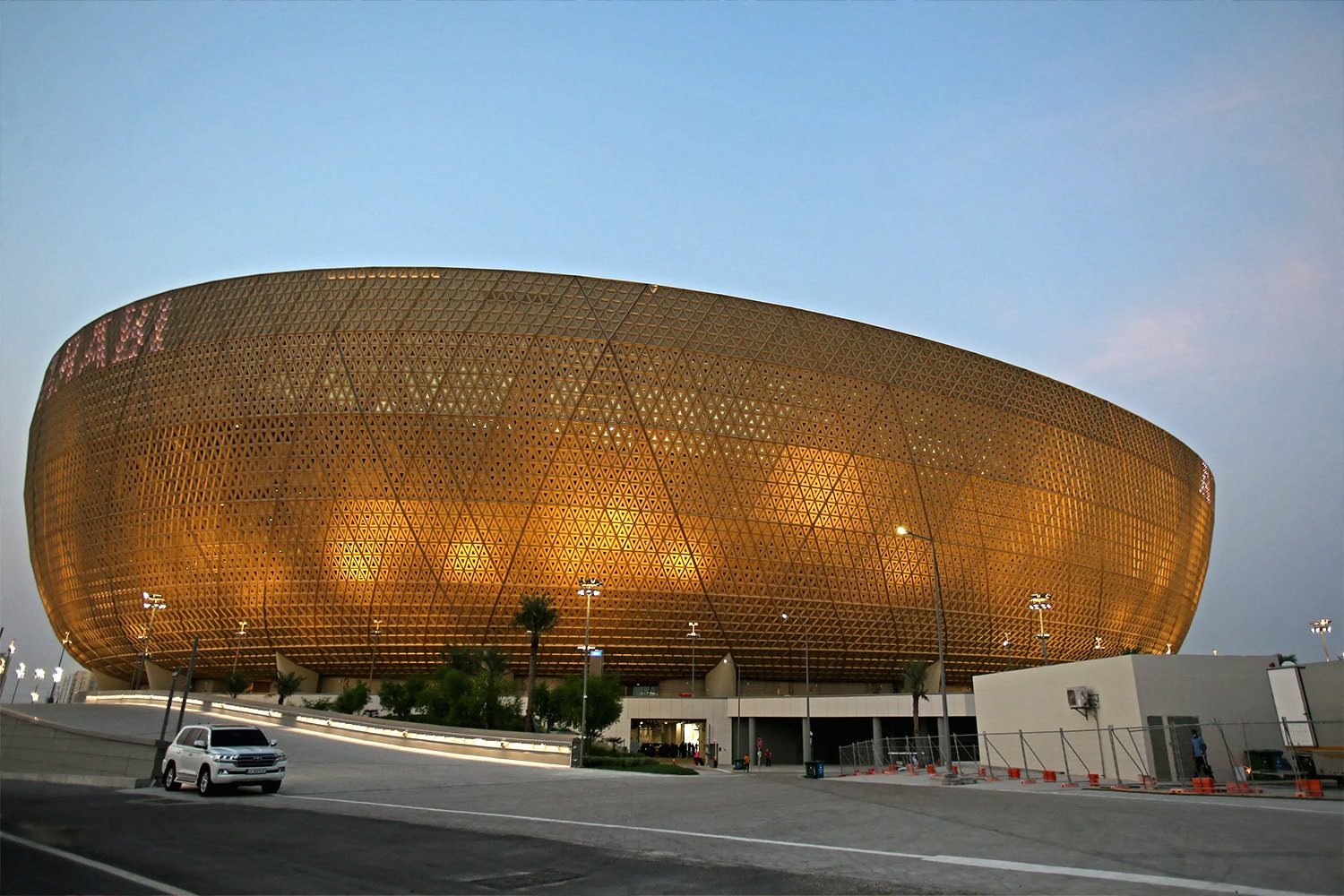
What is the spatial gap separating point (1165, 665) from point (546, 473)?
3055 centimetres

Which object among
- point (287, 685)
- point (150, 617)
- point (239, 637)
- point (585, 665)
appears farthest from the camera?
point (150, 617)

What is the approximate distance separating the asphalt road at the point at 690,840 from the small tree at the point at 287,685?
31.4 metres

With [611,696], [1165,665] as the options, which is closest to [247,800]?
[1165,665]

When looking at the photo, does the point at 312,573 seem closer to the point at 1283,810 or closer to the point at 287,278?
the point at 287,278

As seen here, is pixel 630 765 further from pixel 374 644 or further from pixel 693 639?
pixel 374 644

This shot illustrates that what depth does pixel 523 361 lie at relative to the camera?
45.1m

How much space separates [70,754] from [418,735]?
11.2 meters

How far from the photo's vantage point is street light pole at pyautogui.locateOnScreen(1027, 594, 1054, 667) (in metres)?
49.8

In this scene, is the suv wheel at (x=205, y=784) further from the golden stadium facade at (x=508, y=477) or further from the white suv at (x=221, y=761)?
the golden stadium facade at (x=508, y=477)

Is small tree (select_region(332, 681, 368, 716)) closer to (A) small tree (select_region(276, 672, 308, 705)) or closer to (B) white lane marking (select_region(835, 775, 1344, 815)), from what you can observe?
(A) small tree (select_region(276, 672, 308, 705))

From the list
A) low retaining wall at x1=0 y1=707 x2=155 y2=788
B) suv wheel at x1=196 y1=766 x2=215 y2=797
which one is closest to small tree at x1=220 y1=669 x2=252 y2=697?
low retaining wall at x1=0 y1=707 x2=155 y2=788

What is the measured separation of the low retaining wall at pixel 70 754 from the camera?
56.6 feet

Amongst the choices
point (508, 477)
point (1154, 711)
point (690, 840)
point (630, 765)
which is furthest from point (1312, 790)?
point (508, 477)

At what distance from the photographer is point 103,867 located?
23.6ft
